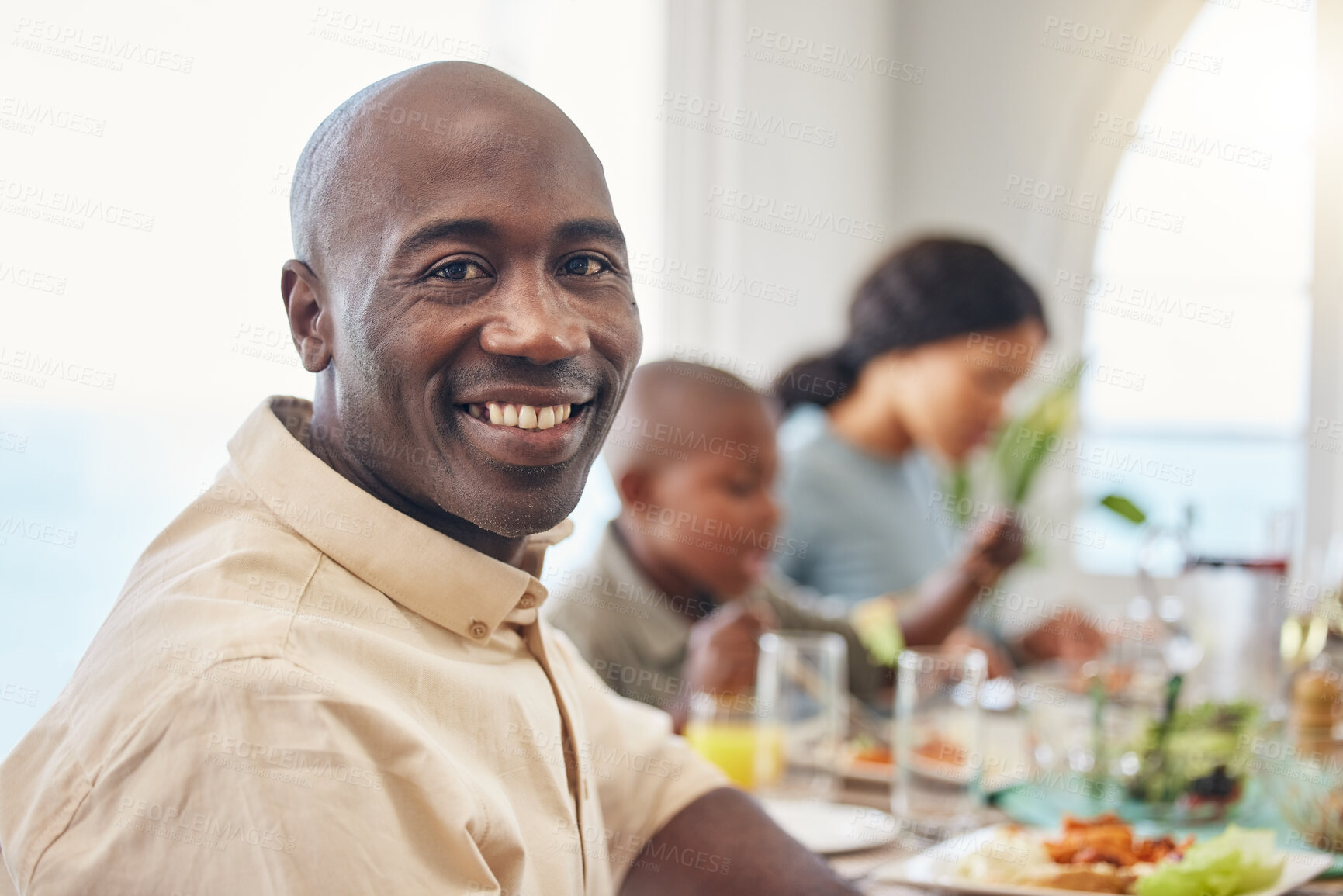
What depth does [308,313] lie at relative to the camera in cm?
63

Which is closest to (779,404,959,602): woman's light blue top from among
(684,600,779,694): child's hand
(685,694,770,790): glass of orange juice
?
(684,600,779,694): child's hand

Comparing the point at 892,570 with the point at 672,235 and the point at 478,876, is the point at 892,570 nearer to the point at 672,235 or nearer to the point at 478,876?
the point at 672,235

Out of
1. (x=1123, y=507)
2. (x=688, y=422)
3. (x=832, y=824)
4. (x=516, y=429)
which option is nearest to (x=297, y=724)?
(x=516, y=429)

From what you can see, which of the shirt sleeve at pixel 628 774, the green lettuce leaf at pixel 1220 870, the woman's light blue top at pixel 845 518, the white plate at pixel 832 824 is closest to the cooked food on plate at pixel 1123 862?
the green lettuce leaf at pixel 1220 870

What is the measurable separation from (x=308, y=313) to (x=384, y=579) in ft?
0.47

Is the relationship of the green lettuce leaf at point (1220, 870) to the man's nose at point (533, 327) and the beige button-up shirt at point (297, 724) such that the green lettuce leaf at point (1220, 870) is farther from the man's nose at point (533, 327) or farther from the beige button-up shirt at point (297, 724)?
the man's nose at point (533, 327)

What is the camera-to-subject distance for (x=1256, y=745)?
1.16 meters

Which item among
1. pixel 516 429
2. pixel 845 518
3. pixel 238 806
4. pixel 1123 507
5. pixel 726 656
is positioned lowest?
pixel 845 518

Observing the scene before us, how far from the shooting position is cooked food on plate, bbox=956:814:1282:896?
83 centimetres

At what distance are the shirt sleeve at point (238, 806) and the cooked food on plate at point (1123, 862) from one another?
528mm

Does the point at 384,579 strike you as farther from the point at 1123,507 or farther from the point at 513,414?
the point at 1123,507

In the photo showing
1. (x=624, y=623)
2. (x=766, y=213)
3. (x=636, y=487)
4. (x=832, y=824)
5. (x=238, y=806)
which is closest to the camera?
(x=238, y=806)

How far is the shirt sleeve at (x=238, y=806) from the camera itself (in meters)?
0.48

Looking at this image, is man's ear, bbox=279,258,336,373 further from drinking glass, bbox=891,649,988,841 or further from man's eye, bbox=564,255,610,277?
drinking glass, bbox=891,649,988,841
